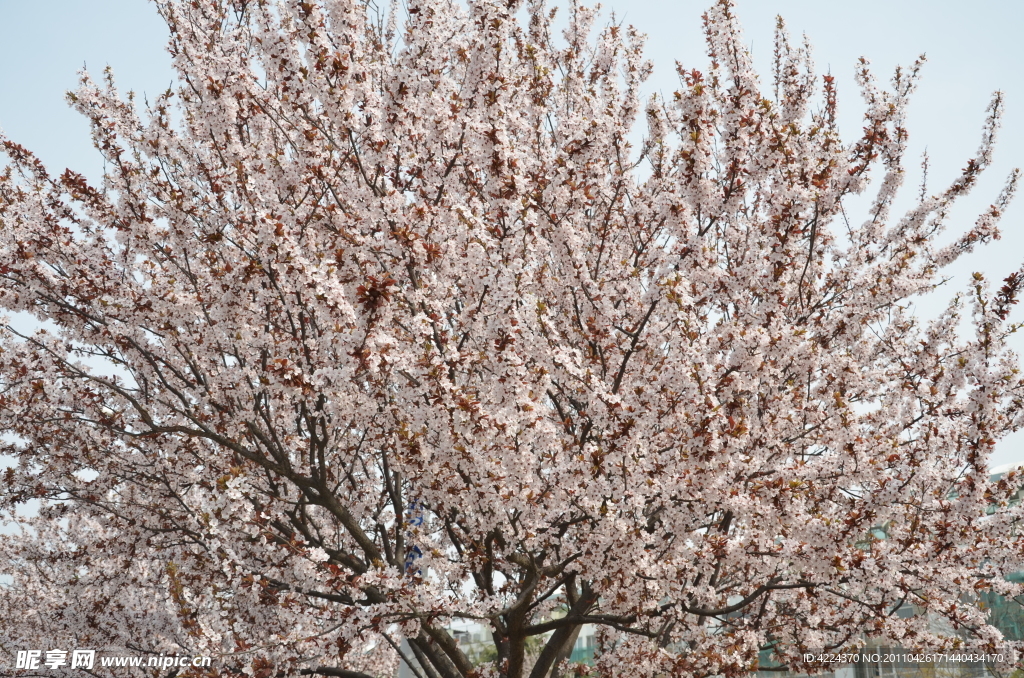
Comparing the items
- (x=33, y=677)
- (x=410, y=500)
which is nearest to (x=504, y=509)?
(x=410, y=500)

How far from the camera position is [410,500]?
7.34 m

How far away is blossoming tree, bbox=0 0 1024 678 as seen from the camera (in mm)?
5762

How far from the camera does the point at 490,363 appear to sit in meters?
5.92

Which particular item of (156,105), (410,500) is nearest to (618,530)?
(410,500)

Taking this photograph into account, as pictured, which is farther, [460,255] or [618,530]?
[460,255]

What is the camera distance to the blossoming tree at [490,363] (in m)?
5.76

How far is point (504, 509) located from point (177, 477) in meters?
3.89

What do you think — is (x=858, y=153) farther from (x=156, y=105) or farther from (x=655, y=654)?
(x=156, y=105)

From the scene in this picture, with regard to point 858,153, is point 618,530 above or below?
below

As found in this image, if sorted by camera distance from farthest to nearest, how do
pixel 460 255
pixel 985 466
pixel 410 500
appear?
pixel 410 500 → pixel 460 255 → pixel 985 466

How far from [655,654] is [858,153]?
5.60 m

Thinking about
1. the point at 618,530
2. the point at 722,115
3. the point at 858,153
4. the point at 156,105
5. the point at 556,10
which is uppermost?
the point at 556,10

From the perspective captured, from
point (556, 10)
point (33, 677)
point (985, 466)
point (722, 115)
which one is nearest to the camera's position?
point (985, 466)

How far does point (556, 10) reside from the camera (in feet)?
32.1
